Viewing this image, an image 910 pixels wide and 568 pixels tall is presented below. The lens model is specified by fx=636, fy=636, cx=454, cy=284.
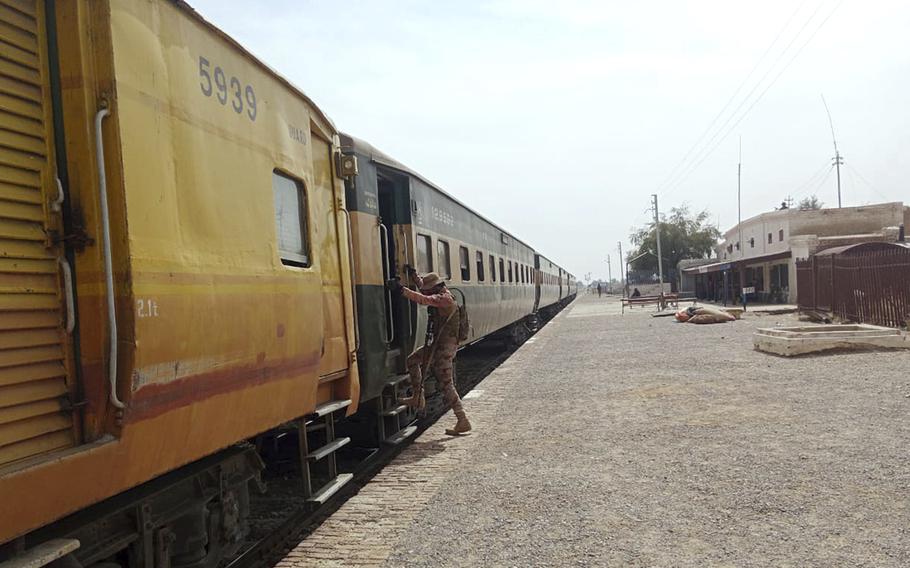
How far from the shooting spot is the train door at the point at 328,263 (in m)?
4.82

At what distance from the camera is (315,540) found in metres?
4.61

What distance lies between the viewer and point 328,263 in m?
4.96

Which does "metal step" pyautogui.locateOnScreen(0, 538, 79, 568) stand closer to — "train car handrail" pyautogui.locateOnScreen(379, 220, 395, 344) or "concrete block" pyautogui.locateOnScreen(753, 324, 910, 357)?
"train car handrail" pyautogui.locateOnScreen(379, 220, 395, 344)

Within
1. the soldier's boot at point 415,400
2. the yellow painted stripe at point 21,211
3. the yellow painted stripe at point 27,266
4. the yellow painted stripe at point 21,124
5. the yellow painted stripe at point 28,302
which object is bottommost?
the soldier's boot at point 415,400

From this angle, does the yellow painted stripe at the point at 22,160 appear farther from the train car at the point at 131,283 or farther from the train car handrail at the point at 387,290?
the train car handrail at the point at 387,290

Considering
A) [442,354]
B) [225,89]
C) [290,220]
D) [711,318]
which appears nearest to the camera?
[225,89]

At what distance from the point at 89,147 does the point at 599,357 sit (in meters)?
12.8

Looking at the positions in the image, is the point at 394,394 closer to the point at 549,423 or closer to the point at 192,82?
the point at 549,423

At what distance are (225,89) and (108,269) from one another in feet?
4.81

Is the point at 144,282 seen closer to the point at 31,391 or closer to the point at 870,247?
the point at 31,391

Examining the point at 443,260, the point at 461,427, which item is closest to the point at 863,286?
the point at 443,260

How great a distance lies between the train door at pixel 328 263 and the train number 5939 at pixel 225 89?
1.09 meters

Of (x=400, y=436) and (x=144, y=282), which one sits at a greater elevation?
(x=144, y=282)

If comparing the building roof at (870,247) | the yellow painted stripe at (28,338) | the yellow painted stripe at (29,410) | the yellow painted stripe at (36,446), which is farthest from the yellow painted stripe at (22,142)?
the building roof at (870,247)
